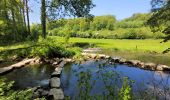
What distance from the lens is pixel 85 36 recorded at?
73.2m

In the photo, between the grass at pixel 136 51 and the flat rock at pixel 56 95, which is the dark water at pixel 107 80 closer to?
the flat rock at pixel 56 95

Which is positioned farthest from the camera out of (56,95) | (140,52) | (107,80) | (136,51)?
(136,51)

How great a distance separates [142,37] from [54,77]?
55.0m

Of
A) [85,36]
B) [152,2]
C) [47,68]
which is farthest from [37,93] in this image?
[85,36]

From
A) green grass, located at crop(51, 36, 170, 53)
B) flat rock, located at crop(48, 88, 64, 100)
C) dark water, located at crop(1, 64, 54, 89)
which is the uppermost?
flat rock, located at crop(48, 88, 64, 100)

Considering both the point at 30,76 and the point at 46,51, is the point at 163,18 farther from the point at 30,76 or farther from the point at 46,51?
the point at 46,51

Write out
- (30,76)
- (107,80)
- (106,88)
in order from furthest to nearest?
(30,76)
(107,80)
(106,88)

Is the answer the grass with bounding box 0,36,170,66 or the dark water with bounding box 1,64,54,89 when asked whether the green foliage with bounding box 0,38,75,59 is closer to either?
the grass with bounding box 0,36,170,66

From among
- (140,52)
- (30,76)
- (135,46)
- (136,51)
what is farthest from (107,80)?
(135,46)

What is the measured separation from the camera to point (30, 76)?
1536 centimetres

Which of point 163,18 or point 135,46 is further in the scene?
point 135,46

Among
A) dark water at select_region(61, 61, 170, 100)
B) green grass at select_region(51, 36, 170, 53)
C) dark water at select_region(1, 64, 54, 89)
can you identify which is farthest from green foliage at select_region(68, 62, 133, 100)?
green grass at select_region(51, 36, 170, 53)

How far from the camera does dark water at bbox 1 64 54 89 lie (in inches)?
518

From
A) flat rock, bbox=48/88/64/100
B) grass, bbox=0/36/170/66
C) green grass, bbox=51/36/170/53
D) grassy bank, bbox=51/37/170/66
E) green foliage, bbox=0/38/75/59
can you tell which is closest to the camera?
flat rock, bbox=48/88/64/100
